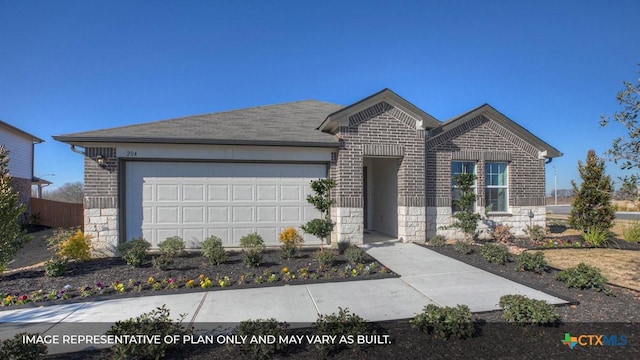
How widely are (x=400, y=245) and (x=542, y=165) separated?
6.72 meters

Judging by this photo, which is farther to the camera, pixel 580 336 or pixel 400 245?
pixel 400 245

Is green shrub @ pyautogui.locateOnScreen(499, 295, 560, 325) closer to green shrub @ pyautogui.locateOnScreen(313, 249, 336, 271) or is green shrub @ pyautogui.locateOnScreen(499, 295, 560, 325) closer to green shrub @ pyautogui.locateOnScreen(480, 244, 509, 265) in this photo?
green shrub @ pyautogui.locateOnScreen(480, 244, 509, 265)

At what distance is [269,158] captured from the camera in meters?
8.83

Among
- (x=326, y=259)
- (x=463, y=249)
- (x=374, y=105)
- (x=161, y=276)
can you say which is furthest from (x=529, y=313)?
(x=374, y=105)

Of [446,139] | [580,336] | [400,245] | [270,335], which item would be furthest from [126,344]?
[446,139]

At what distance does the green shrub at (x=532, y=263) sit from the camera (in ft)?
20.9

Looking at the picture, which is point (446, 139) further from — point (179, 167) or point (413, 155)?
point (179, 167)

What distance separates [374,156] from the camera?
9289 millimetres

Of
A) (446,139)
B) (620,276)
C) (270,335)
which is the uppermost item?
(446,139)

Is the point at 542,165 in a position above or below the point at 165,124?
below

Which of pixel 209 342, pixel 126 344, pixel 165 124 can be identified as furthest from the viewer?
pixel 165 124

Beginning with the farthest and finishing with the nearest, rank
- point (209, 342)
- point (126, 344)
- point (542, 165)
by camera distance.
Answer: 1. point (542, 165)
2. point (209, 342)
3. point (126, 344)

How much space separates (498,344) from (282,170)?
22.2ft

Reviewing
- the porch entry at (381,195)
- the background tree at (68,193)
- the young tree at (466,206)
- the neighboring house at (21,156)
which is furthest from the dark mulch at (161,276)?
the background tree at (68,193)
